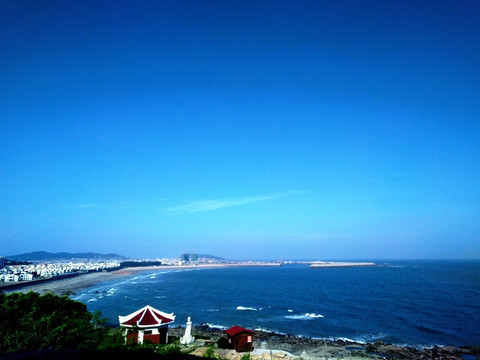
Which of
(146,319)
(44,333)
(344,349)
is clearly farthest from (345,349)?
(44,333)

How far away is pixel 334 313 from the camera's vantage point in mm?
48906

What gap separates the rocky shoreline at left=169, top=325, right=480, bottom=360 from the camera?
2873 cm

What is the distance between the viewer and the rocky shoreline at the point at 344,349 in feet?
94.2

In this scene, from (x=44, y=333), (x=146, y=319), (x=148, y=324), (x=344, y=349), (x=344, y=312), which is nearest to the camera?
(x=44, y=333)

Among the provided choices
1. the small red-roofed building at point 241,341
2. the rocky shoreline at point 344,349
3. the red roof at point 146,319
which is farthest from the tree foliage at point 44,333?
the rocky shoreline at point 344,349

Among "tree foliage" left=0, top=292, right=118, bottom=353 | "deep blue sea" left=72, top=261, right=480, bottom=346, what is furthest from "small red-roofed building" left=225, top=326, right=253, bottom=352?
"deep blue sea" left=72, top=261, right=480, bottom=346

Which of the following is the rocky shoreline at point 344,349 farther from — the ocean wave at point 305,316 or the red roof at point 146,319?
the ocean wave at point 305,316

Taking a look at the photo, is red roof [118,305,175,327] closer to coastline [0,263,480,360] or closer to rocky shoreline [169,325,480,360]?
rocky shoreline [169,325,480,360]

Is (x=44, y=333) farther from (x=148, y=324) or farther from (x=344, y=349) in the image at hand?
(x=344, y=349)

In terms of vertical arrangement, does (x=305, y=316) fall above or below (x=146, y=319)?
below

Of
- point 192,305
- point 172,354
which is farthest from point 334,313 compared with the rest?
point 172,354

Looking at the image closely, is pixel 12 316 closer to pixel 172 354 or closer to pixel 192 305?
pixel 172 354

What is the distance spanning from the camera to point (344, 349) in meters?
30.9

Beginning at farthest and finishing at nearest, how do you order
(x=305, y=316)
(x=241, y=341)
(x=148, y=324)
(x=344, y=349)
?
(x=305, y=316) < (x=344, y=349) < (x=241, y=341) < (x=148, y=324)
